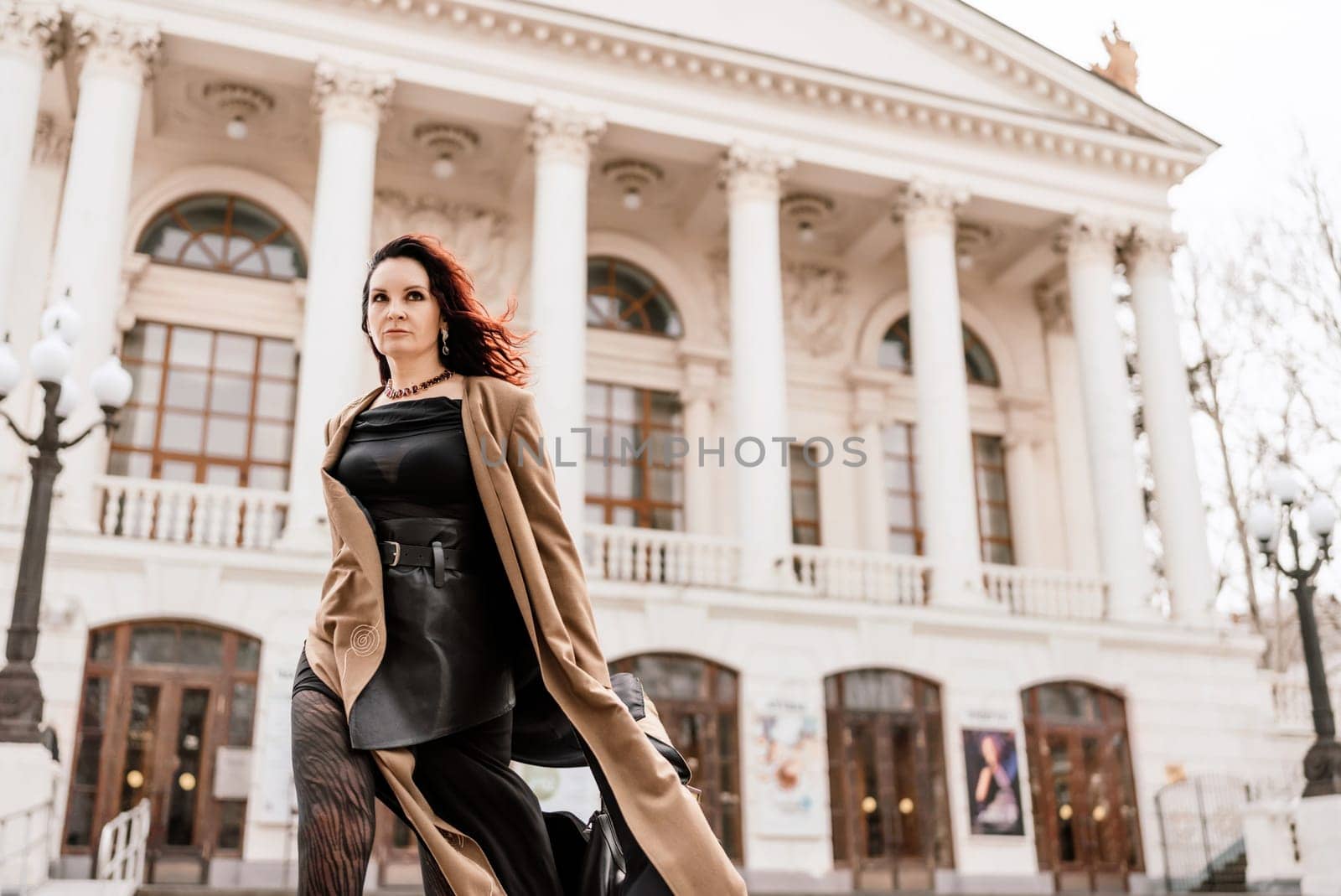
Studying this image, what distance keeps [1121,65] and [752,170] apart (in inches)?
331

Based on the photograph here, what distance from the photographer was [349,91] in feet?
62.7

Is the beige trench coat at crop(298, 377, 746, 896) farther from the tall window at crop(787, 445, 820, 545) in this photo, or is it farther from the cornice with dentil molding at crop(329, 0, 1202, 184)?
the tall window at crop(787, 445, 820, 545)

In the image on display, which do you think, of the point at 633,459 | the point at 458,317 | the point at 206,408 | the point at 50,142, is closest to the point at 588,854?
the point at 458,317

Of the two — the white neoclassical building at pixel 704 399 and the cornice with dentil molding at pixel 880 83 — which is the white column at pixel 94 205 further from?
the cornice with dentil molding at pixel 880 83

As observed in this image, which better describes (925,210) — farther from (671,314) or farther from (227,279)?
(227,279)

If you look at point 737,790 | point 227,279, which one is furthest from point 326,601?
point 227,279

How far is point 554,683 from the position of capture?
7.93 feet

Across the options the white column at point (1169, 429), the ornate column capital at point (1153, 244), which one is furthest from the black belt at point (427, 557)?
the ornate column capital at point (1153, 244)

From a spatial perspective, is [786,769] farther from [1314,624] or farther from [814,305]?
[814,305]

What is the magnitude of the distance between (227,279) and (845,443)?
1082 centimetres

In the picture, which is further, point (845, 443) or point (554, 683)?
point (845, 443)

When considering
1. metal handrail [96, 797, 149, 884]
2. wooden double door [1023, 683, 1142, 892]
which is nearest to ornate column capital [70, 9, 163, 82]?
metal handrail [96, 797, 149, 884]

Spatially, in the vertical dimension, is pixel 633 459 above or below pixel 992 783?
above

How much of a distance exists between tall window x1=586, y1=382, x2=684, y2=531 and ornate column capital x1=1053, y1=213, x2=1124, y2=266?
7.45 m
